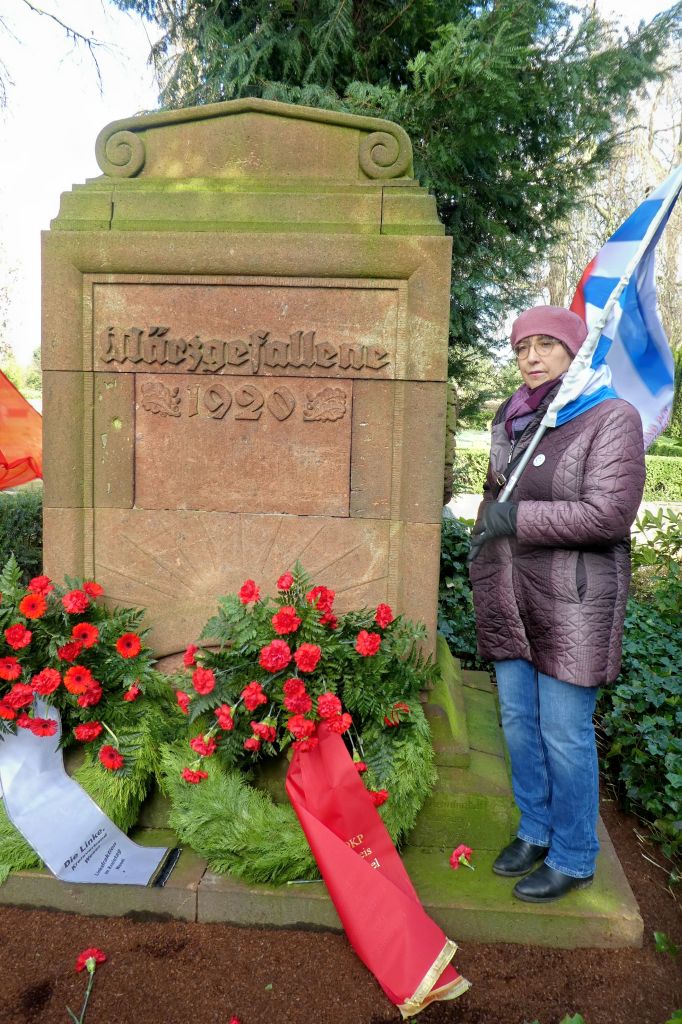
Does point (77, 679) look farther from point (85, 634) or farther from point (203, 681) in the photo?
point (203, 681)

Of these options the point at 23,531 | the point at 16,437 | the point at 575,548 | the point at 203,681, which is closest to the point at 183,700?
the point at 203,681

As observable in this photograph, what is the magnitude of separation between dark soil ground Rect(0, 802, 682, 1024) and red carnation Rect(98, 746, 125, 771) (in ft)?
1.60

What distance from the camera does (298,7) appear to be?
235 inches

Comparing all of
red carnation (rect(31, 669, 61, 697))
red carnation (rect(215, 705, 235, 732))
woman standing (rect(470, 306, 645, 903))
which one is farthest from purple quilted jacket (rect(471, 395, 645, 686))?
red carnation (rect(31, 669, 61, 697))

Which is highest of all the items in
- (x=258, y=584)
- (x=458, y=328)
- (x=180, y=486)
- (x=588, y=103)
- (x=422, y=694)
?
(x=588, y=103)

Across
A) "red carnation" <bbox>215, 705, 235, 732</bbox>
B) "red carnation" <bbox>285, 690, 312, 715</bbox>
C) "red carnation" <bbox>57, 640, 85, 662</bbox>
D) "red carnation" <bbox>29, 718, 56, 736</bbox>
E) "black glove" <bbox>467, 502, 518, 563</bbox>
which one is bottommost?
"red carnation" <bbox>29, 718, 56, 736</bbox>

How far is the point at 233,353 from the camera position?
2.88 m

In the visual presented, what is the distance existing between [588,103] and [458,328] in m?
2.14

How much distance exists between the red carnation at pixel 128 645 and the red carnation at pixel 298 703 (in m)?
0.69

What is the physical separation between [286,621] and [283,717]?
355 mm

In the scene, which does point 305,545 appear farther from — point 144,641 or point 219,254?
point 219,254

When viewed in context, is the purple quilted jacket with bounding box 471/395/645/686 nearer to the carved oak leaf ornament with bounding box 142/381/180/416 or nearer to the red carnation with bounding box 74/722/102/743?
A: the carved oak leaf ornament with bounding box 142/381/180/416

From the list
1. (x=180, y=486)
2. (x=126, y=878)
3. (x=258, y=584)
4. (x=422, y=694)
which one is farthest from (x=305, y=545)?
(x=126, y=878)

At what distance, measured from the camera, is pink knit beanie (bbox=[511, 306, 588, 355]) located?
7.66 feet
